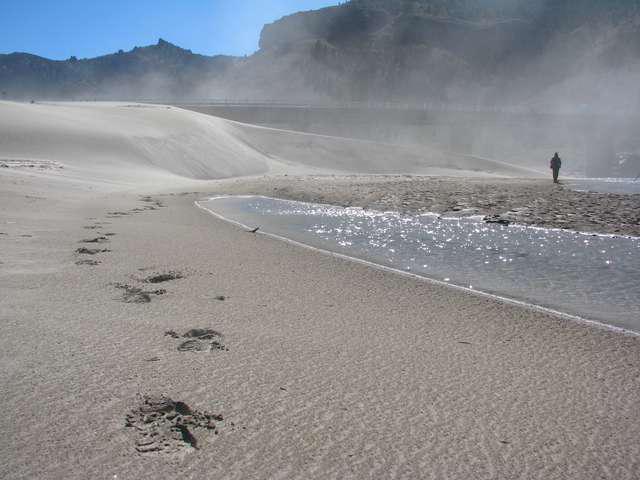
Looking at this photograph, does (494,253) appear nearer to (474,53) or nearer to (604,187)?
(604,187)

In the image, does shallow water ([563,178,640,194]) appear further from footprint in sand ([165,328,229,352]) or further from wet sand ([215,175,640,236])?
footprint in sand ([165,328,229,352])

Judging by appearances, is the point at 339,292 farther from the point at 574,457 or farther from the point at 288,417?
the point at 574,457

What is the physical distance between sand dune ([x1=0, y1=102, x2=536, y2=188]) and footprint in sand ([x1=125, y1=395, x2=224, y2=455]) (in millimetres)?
19839

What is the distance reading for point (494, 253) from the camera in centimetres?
896

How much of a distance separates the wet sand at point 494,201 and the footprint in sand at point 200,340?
9.49m

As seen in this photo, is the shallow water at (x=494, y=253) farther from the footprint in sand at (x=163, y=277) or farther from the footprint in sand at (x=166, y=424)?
the footprint in sand at (x=166, y=424)

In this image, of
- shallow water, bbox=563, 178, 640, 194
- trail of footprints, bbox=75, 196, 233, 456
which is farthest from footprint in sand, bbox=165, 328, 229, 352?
shallow water, bbox=563, 178, 640, 194

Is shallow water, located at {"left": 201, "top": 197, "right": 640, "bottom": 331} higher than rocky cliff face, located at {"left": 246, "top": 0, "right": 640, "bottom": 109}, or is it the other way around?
rocky cliff face, located at {"left": 246, "top": 0, "right": 640, "bottom": 109}

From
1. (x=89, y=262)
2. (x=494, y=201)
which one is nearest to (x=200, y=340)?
(x=89, y=262)

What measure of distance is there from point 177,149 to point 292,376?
1131 inches

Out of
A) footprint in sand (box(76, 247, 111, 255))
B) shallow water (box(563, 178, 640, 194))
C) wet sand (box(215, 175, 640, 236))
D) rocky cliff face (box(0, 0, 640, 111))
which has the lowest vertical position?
footprint in sand (box(76, 247, 111, 255))

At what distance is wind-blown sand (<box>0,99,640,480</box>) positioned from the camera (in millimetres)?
2703

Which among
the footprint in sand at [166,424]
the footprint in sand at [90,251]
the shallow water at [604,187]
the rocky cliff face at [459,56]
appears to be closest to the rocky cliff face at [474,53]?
the rocky cliff face at [459,56]

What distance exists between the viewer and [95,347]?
3844 mm
